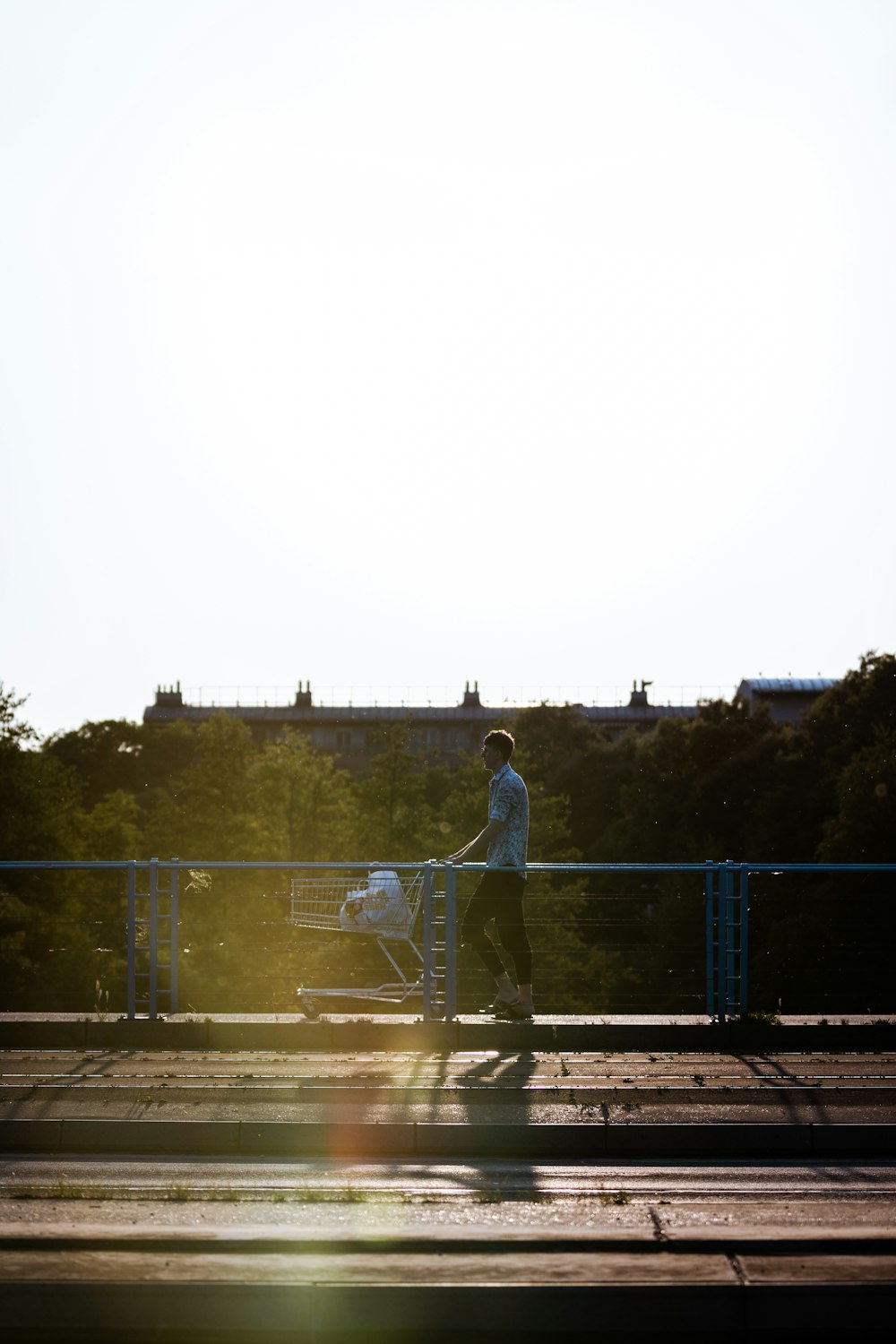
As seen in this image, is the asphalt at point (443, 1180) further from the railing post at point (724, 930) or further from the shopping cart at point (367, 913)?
the shopping cart at point (367, 913)

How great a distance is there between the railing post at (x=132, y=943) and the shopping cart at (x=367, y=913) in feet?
4.59

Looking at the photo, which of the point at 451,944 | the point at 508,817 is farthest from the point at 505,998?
the point at 508,817

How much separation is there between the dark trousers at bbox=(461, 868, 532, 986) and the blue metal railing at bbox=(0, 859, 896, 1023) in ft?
0.56

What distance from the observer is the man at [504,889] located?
42.1 ft

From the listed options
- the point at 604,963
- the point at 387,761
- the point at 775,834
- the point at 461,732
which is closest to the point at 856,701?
the point at 775,834

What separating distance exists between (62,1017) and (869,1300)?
9.69 metres

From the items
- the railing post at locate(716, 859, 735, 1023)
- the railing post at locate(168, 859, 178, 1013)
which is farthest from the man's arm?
the railing post at locate(168, 859, 178, 1013)

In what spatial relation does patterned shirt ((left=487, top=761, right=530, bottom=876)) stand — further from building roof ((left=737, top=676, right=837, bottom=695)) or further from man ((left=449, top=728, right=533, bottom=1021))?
building roof ((left=737, top=676, right=837, bottom=695))

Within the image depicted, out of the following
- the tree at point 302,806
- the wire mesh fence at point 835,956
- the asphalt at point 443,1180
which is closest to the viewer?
the asphalt at point 443,1180

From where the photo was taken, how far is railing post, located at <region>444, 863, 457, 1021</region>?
13.0 m

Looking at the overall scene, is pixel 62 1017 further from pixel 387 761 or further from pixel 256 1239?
pixel 387 761

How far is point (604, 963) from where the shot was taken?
17469 mm

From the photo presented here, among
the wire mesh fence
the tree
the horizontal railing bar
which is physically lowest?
the tree

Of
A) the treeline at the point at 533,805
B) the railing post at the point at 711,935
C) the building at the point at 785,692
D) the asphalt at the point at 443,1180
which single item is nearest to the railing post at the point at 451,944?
the asphalt at the point at 443,1180
